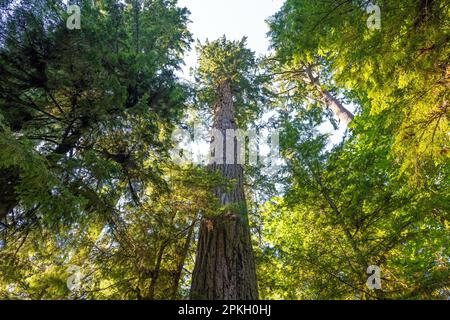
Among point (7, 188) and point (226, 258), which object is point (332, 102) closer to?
point (226, 258)

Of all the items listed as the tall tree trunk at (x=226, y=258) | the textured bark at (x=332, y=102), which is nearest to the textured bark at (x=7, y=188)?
the tall tree trunk at (x=226, y=258)

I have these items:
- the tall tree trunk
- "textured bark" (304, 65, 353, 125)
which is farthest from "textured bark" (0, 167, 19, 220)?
"textured bark" (304, 65, 353, 125)

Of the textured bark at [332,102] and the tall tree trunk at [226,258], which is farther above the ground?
the textured bark at [332,102]

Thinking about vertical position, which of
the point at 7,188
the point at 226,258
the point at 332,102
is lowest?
the point at 226,258

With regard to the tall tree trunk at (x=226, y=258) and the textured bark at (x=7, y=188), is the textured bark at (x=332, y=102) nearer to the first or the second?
the tall tree trunk at (x=226, y=258)

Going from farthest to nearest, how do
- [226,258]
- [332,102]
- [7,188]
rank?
[332,102] → [226,258] → [7,188]

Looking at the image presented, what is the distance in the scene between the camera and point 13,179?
3.54 metres

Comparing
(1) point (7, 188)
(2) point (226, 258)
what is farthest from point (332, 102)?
(1) point (7, 188)

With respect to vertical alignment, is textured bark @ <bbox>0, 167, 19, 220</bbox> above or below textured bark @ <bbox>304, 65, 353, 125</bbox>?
below

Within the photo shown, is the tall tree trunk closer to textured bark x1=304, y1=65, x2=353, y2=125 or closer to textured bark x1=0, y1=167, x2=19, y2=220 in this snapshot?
textured bark x1=0, y1=167, x2=19, y2=220

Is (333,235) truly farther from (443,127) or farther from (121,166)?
(121,166)

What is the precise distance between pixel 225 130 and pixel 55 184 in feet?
16.9

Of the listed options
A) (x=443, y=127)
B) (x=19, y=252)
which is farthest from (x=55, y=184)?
(x=443, y=127)

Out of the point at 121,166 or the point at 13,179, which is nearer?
the point at 13,179
